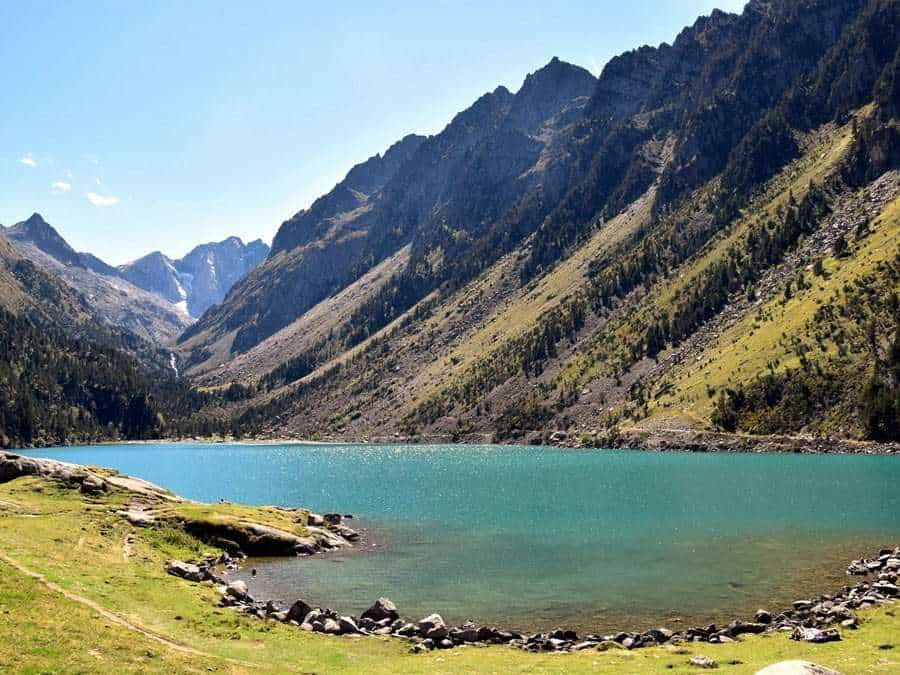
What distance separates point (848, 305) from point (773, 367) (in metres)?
25.5

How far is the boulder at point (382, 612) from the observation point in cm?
3888

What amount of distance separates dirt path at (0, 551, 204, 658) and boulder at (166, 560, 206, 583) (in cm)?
1311

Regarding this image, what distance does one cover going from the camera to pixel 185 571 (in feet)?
159

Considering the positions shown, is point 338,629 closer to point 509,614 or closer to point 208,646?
point 208,646

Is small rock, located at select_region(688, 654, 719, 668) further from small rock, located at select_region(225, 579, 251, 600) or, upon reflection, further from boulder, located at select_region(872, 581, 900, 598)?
small rock, located at select_region(225, 579, 251, 600)

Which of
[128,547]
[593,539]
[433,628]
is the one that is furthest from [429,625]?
[593,539]

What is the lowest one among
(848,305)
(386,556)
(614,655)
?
(386,556)

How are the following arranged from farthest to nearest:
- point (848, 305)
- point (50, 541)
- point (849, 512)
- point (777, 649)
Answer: point (848, 305), point (849, 512), point (50, 541), point (777, 649)

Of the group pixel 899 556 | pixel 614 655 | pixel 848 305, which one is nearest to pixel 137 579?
pixel 614 655

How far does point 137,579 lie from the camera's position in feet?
141

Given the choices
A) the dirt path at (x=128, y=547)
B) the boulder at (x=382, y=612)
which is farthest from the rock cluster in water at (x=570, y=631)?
the dirt path at (x=128, y=547)

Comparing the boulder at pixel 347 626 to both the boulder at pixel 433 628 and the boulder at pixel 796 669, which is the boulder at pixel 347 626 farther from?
the boulder at pixel 796 669

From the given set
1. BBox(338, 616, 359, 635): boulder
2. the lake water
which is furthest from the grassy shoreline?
the lake water

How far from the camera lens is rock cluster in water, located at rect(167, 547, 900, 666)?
33406mm
